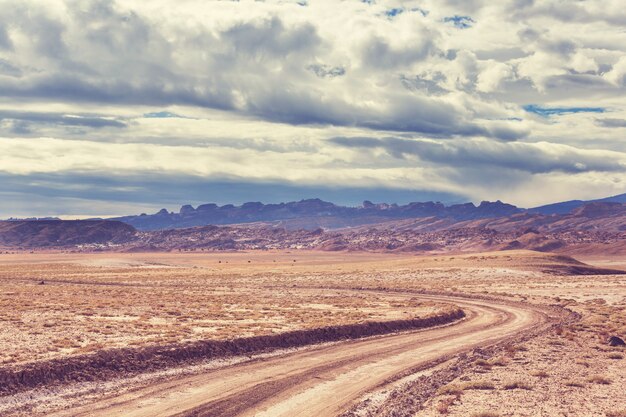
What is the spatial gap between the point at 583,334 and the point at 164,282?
68832 millimetres

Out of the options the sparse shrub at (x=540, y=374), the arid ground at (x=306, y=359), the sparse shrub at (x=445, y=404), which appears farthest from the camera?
the sparse shrub at (x=540, y=374)

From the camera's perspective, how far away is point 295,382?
23.1 meters

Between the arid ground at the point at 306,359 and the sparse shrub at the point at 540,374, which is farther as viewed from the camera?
the sparse shrub at the point at 540,374

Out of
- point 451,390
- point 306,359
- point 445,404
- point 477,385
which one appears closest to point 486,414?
point 445,404

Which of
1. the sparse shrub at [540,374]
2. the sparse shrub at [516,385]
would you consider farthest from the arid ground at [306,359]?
the sparse shrub at [516,385]

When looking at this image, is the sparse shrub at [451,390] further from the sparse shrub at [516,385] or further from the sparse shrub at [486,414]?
the sparse shrub at [486,414]

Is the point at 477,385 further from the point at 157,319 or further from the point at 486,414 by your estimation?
the point at 157,319

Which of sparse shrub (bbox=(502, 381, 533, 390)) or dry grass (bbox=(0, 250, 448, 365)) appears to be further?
dry grass (bbox=(0, 250, 448, 365))

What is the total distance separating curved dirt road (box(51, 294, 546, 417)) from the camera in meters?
19.2

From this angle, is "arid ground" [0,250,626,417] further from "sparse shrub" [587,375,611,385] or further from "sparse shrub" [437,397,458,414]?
"sparse shrub" [587,375,611,385]

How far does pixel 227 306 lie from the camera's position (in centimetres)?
5334

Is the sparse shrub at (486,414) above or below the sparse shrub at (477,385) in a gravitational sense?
above

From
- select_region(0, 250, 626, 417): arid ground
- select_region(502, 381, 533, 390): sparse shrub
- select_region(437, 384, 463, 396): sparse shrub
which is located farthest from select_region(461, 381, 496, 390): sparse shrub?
select_region(502, 381, 533, 390): sparse shrub

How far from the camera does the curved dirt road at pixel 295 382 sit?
19203 millimetres
